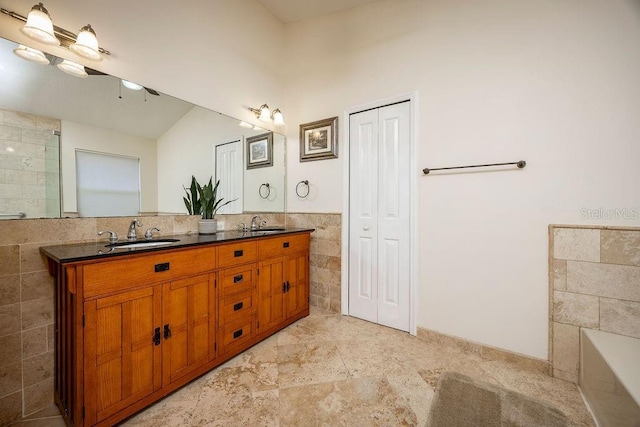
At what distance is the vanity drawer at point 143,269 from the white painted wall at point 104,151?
571 millimetres

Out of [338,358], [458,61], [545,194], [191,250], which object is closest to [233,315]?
[191,250]

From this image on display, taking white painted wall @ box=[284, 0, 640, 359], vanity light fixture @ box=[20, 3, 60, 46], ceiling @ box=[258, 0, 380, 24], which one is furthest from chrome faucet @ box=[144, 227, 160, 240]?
ceiling @ box=[258, 0, 380, 24]

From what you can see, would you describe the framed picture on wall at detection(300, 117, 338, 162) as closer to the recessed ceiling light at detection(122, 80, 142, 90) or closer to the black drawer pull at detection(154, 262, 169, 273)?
the recessed ceiling light at detection(122, 80, 142, 90)

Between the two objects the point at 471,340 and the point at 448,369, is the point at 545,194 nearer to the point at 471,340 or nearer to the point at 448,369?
the point at 471,340

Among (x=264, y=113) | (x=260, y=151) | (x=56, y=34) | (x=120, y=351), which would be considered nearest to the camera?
(x=120, y=351)

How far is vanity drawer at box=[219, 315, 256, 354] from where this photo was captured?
1.61 m

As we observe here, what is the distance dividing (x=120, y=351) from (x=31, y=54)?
1.55 meters

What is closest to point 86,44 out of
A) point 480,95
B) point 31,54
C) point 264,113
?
point 31,54

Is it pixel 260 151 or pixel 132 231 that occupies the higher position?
pixel 260 151

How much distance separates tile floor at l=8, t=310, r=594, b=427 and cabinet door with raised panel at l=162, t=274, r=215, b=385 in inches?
5.9

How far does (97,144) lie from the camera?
4.98 ft

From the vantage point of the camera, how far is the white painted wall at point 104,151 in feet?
4.53

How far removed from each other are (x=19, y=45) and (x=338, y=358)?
98.3 inches

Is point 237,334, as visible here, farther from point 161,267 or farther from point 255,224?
point 255,224
